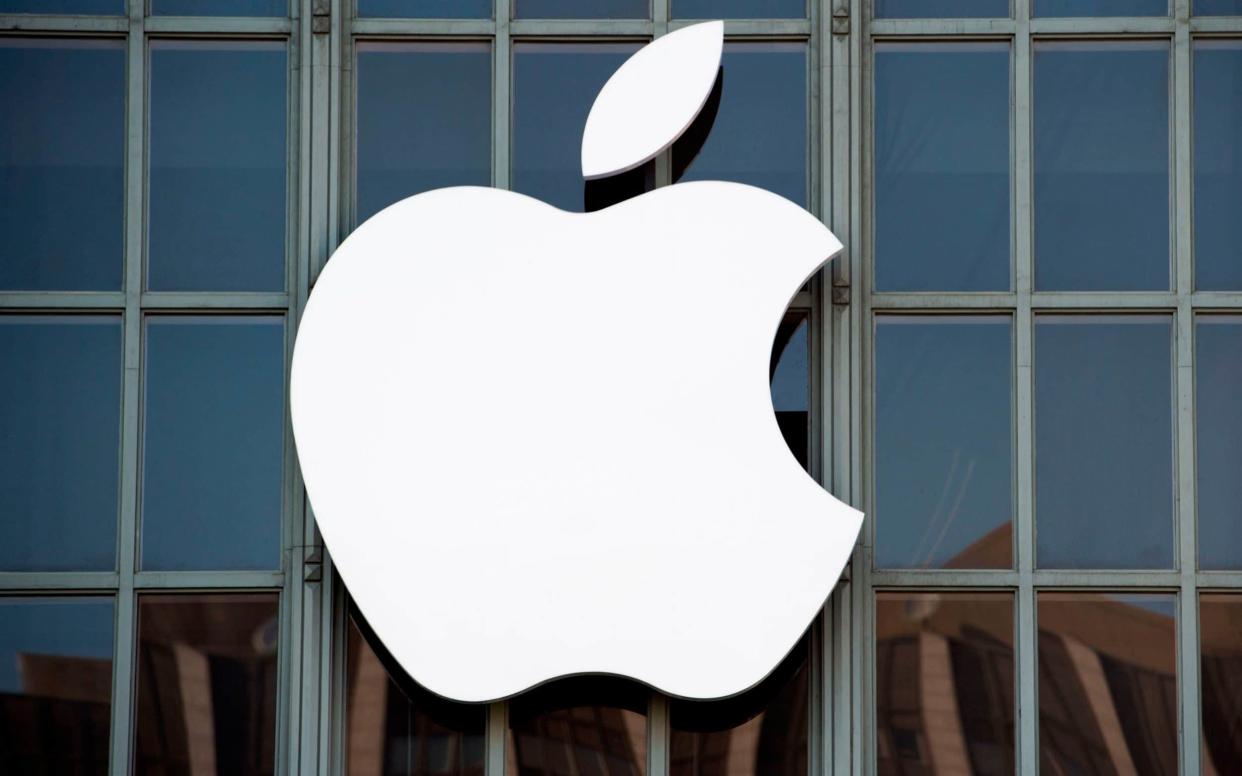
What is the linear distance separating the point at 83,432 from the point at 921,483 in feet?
19.7

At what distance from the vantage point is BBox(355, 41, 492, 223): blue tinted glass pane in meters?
13.1

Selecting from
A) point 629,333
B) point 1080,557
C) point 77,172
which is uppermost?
point 77,172

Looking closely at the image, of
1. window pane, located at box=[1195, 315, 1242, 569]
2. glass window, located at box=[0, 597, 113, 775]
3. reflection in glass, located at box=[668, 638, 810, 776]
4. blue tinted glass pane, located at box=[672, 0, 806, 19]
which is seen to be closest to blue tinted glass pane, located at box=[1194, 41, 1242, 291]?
window pane, located at box=[1195, 315, 1242, 569]

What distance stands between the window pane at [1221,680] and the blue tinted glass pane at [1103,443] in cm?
49

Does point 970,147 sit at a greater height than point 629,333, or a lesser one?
Result: greater

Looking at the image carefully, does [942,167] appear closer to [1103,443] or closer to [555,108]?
[1103,443]

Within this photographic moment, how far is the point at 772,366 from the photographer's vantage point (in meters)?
12.7

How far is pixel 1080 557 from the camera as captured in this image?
12.6 meters

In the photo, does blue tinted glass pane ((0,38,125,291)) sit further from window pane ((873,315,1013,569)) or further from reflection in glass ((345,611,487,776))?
window pane ((873,315,1013,569))

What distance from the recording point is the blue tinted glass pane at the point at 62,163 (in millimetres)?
12953

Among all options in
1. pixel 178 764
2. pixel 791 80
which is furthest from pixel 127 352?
pixel 791 80

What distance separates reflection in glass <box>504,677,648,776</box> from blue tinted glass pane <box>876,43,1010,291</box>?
3.50m

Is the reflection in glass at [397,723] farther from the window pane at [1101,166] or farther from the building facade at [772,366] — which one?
the window pane at [1101,166]

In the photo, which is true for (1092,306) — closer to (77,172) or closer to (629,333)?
(629,333)
